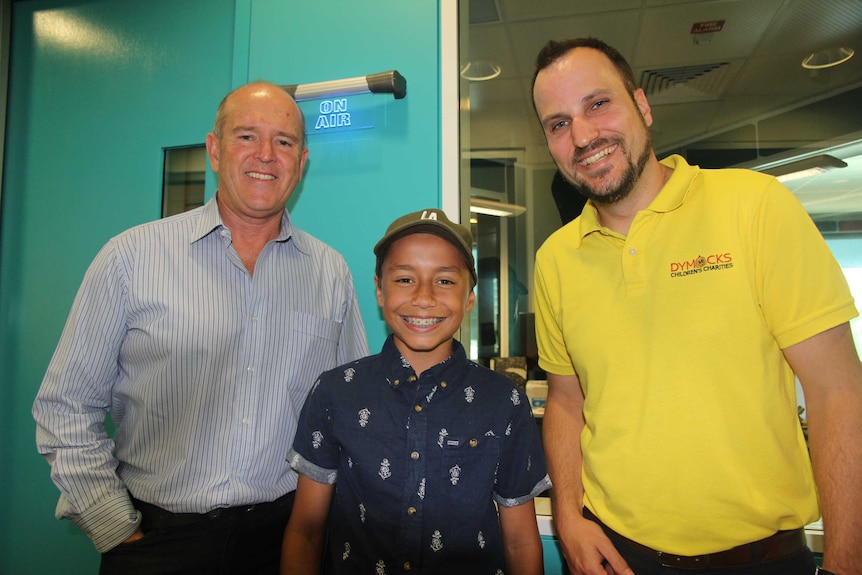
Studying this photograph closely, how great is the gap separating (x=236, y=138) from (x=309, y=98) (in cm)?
51

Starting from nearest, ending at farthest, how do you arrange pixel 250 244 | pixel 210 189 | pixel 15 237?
pixel 250 244, pixel 210 189, pixel 15 237

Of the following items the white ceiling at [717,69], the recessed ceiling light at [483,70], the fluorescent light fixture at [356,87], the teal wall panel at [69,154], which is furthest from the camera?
the recessed ceiling light at [483,70]

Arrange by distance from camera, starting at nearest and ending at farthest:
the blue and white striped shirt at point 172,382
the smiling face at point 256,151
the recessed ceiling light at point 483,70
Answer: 1. the blue and white striped shirt at point 172,382
2. the smiling face at point 256,151
3. the recessed ceiling light at point 483,70

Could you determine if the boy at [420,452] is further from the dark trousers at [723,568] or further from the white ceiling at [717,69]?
the white ceiling at [717,69]

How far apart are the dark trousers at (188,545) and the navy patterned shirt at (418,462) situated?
0.25 m

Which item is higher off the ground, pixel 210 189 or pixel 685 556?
pixel 210 189

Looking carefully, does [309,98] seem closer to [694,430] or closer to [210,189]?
[210,189]

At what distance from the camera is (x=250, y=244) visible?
1459 mm

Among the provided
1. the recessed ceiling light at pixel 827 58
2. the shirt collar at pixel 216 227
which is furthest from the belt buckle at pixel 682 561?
the recessed ceiling light at pixel 827 58

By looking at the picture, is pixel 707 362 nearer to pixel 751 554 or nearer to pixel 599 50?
pixel 751 554

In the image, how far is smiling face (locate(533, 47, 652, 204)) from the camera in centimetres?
117

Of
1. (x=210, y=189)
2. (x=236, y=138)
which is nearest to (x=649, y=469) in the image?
(x=236, y=138)

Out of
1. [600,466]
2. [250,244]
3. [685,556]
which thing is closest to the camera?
[685,556]

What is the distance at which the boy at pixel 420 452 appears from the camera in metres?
1.13
